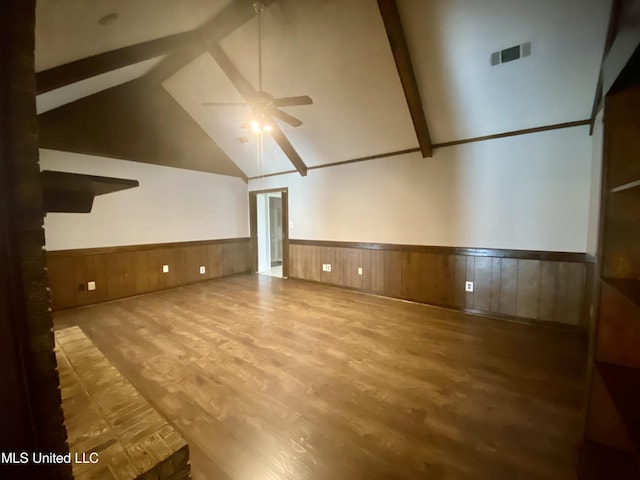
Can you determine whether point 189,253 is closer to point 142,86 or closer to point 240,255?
point 240,255

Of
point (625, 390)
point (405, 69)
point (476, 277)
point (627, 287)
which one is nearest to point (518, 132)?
point (405, 69)

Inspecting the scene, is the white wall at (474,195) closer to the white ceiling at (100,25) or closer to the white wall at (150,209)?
the white wall at (150,209)

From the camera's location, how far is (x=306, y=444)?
1.59 meters

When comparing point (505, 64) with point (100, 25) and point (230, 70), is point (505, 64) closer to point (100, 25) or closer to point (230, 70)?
point (230, 70)

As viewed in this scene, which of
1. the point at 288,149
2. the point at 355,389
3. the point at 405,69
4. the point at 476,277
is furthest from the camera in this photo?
the point at 288,149

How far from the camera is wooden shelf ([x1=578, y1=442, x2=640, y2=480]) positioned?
51.1 inches

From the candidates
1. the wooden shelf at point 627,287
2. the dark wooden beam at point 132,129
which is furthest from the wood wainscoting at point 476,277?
the dark wooden beam at point 132,129

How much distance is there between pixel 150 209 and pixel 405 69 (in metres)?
4.36

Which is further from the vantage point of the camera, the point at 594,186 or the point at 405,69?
the point at 405,69

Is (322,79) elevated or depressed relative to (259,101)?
elevated

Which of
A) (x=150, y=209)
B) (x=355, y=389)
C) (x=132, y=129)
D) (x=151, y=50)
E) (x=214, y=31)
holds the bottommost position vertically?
(x=355, y=389)

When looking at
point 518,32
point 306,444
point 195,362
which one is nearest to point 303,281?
point 195,362

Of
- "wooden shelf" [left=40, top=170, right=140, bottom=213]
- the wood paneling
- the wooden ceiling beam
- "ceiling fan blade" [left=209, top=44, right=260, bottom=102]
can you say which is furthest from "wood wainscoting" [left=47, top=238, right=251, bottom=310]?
the wood paneling

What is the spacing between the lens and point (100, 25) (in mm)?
2301
